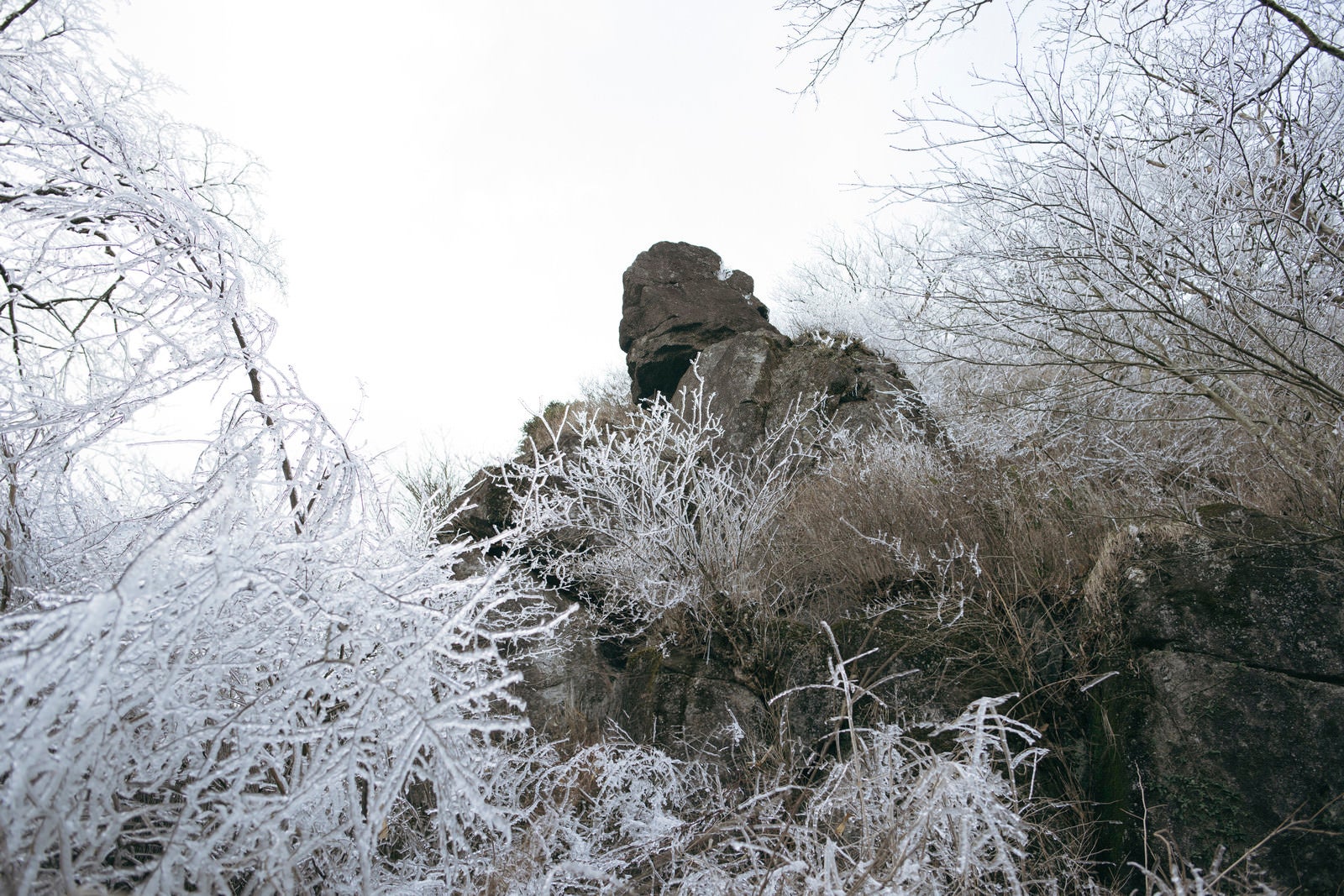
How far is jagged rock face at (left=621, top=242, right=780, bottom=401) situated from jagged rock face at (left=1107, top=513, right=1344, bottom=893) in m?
8.17

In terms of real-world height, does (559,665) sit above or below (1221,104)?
below

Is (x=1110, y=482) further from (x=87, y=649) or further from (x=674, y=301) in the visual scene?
(x=674, y=301)

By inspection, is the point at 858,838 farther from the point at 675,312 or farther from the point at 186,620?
the point at 675,312

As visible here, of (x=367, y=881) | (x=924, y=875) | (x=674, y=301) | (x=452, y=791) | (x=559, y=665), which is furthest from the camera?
(x=674, y=301)

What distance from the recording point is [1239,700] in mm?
3424

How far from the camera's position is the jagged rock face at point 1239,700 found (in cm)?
316

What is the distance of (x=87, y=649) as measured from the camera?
1.39 m

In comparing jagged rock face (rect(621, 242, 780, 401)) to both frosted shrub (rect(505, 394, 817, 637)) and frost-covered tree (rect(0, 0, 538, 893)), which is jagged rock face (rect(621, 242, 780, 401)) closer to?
frosted shrub (rect(505, 394, 817, 637))

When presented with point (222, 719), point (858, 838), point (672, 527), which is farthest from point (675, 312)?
point (222, 719)

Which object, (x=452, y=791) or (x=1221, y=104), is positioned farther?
(x=1221, y=104)

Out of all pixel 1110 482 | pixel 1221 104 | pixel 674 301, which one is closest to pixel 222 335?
pixel 1221 104

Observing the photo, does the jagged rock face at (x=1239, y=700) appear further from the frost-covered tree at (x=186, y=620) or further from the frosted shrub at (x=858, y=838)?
the frost-covered tree at (x=186, y=620)

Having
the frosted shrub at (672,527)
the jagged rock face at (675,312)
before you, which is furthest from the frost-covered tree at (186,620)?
the jagged rock face at (675,312)

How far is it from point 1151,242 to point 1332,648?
7.28 ft
